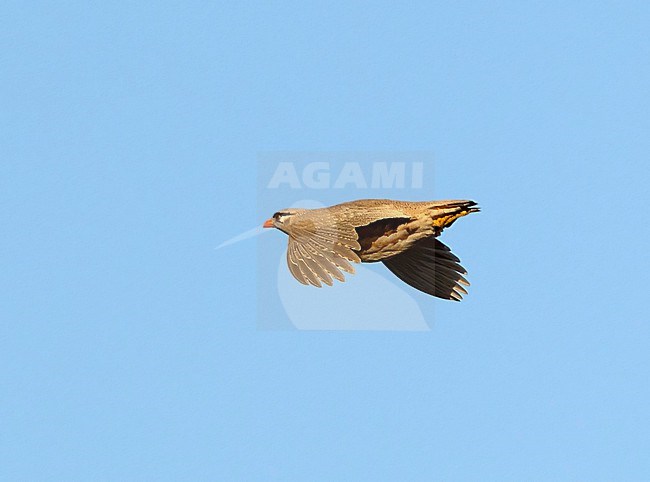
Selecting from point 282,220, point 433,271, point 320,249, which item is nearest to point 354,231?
point 320,249

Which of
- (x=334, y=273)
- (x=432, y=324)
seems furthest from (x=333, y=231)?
(x=432, y=324)

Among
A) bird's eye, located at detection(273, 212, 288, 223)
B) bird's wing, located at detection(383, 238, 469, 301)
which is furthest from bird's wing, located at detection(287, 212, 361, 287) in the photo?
bird's wing, located at detection(383, 238, 469, 301)

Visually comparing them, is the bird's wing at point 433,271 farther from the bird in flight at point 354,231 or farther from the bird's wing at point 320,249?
the bird's wing at point 320,249

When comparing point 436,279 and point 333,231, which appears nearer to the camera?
point 333,231

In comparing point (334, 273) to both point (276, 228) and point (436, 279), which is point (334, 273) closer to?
point (276, 228)

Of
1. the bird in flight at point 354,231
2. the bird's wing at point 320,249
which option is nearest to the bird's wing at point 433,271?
the bird in flight at point 354,231

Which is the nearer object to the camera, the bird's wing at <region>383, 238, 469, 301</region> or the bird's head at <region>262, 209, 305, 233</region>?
the bird's head at <region>262, 209, 305, 233</region>

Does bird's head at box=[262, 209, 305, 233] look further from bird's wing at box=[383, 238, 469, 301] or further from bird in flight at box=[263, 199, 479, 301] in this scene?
bird's wing at box=[383, 238, 469, 301]
